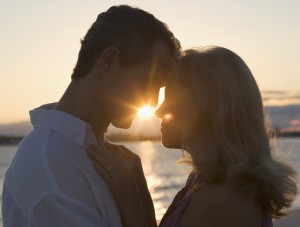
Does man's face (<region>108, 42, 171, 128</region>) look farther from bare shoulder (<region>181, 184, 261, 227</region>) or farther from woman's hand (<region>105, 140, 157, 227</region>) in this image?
bare shoulder (<region>181, 184, 261, 227</region>)

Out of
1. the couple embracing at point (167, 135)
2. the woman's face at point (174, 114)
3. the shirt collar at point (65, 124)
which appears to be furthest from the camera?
the woman's face at point (174, 114)

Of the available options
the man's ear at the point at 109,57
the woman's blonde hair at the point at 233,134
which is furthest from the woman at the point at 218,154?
the man's ear at the point at 109,57

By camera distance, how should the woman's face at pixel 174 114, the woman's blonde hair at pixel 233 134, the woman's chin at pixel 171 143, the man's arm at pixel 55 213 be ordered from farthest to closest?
the woman's chin at pixel 171 143
the woman's face at pixel 174 114
the woman's blonde hair at pixel 233 134
the man's arm at pixel 55 213

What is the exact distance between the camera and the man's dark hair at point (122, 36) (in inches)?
123

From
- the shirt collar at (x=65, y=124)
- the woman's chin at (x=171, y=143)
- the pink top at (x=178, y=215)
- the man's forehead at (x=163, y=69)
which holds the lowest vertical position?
the pink top at (x=178, y=215)

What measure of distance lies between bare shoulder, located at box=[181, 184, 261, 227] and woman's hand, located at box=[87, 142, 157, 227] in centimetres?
27

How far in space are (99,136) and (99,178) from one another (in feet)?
1.40

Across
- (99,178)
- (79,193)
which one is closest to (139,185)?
(99,178)

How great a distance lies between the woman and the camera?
2.98m

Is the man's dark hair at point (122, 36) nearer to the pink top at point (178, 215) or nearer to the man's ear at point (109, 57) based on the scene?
the man's ear at point (109, 57)

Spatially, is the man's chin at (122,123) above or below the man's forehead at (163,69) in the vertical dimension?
below

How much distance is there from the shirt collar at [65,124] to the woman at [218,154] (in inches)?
4.1

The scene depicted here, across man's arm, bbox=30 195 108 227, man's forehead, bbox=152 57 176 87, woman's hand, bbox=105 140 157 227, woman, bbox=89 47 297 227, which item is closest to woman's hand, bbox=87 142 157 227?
woman, bbox=89 47 297 227

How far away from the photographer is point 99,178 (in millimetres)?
2848
